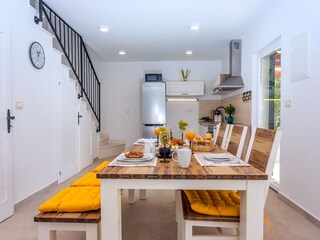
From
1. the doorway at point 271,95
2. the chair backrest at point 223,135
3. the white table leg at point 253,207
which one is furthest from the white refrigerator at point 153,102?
the white table leg at point 253,207

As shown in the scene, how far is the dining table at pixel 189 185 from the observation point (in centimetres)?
127

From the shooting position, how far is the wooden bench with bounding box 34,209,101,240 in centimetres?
138

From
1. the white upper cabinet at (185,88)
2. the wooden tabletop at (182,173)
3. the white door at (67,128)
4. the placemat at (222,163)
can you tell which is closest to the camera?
the wooden tabletop at (182,173)

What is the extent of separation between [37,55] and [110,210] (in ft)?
8.54

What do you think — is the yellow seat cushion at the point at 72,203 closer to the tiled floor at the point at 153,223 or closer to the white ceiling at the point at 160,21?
the tiled floor at the point at 153,223

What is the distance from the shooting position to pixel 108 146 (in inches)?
230

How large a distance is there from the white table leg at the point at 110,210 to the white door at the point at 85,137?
3368 millimetres

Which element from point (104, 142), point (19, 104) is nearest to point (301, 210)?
point (19, 104)

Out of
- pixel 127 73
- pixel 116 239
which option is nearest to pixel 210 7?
pixel 116 239

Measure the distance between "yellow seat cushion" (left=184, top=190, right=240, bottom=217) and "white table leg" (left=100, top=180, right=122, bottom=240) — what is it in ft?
1.54

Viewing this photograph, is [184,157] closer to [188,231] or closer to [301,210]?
[188,231]

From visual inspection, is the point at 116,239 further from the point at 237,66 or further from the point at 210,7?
the point at 237,66

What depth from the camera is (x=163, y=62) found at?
21.4ft

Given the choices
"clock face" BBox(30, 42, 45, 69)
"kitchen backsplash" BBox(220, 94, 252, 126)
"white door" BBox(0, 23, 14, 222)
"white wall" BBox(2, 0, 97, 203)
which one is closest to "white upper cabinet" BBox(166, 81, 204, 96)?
"kitchen backsplash" BBox(220, 94, 252, 126)
